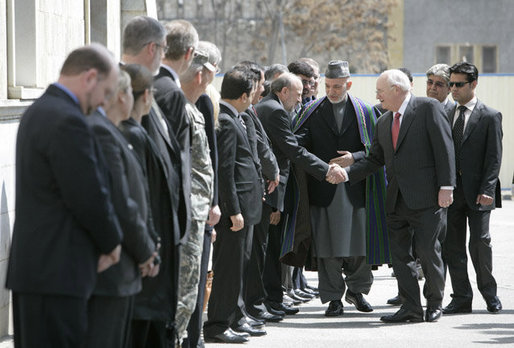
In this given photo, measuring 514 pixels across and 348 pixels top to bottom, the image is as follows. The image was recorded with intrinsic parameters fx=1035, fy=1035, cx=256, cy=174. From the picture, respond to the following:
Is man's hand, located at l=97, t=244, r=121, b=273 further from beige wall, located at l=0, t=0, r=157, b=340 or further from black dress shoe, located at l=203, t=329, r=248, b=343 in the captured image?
black dress shoe, located at l=203, t=329, r=248, b=343

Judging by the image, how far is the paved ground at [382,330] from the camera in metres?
7.64

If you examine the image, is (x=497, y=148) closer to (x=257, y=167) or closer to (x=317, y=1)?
(x=257, y=167)

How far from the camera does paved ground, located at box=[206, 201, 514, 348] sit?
7.64 m

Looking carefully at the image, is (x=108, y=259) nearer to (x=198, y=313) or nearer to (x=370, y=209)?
(x=198, y=313)

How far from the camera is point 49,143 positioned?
12.6 feet

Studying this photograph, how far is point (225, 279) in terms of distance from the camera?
7551mm

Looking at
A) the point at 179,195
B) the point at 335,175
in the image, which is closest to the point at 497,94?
the point at 335,175

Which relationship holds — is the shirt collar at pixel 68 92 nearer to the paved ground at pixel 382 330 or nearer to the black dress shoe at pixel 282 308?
the paved ground at pixel 382 330

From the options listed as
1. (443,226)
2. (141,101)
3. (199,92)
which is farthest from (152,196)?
(443,226)

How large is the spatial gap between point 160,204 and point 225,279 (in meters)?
2.71

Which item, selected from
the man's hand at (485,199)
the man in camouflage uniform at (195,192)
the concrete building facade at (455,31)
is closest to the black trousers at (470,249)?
the man's hand at (485,199)

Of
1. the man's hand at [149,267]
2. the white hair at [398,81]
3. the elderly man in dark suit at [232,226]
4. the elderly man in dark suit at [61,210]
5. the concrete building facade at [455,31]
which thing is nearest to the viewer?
the elderly man in dark suit at [61,210]

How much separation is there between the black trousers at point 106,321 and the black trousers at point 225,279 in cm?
317

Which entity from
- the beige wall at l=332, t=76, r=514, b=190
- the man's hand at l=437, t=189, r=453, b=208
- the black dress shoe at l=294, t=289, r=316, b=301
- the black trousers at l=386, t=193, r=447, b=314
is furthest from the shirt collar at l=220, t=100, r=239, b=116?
the beige wall at l=332, t=76, r=514, b=190
